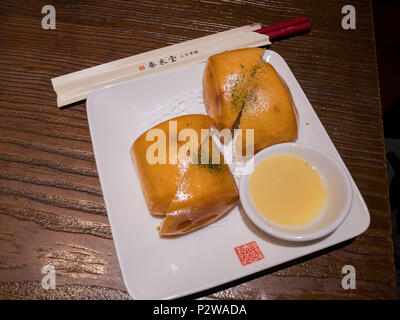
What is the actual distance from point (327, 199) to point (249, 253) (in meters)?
0.34

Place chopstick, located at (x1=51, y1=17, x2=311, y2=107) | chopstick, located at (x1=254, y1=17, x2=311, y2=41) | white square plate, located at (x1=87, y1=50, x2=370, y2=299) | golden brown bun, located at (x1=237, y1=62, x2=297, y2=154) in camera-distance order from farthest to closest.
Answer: chopstick, located at (x1=254, y1=17, x2=311, y2=41) < chopstick, located at (x1=51, y1=17, x2=311, y2=107) < golden brown bun, located at (x1=237, y1=62, x2=297, y2=154) < white square plate, located at (x1=87, y1=50, x2=370, y2=299)

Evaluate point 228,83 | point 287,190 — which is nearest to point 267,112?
point 228,83

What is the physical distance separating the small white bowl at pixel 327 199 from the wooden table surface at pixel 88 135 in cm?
16

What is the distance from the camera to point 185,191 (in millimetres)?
934

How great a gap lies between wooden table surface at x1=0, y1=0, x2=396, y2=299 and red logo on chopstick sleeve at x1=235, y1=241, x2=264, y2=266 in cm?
10

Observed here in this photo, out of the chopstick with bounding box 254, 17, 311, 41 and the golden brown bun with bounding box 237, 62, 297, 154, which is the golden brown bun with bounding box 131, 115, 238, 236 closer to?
the golden brown bun with bounding box 237, 62, 297, 154

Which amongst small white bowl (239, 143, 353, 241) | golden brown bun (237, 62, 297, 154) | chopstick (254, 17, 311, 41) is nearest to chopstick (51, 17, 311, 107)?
chopstick (254, 17, 311, 41)

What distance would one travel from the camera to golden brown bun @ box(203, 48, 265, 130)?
1075 mm

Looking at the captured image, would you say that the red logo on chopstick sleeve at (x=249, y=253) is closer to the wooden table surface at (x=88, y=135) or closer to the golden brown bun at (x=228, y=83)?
the wooden table surface at (x=88, y=135)

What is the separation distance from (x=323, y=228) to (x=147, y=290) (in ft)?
1.92

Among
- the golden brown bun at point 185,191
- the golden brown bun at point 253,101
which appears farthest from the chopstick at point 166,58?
the golden brown bun at point 185,191

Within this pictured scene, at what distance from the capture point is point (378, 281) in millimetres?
1021

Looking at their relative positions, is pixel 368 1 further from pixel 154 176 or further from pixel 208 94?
pixel 154 176

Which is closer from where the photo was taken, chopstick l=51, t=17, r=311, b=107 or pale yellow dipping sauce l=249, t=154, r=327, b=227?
pale yellow dipping sauce l=249, t=154, r=327, b=227
